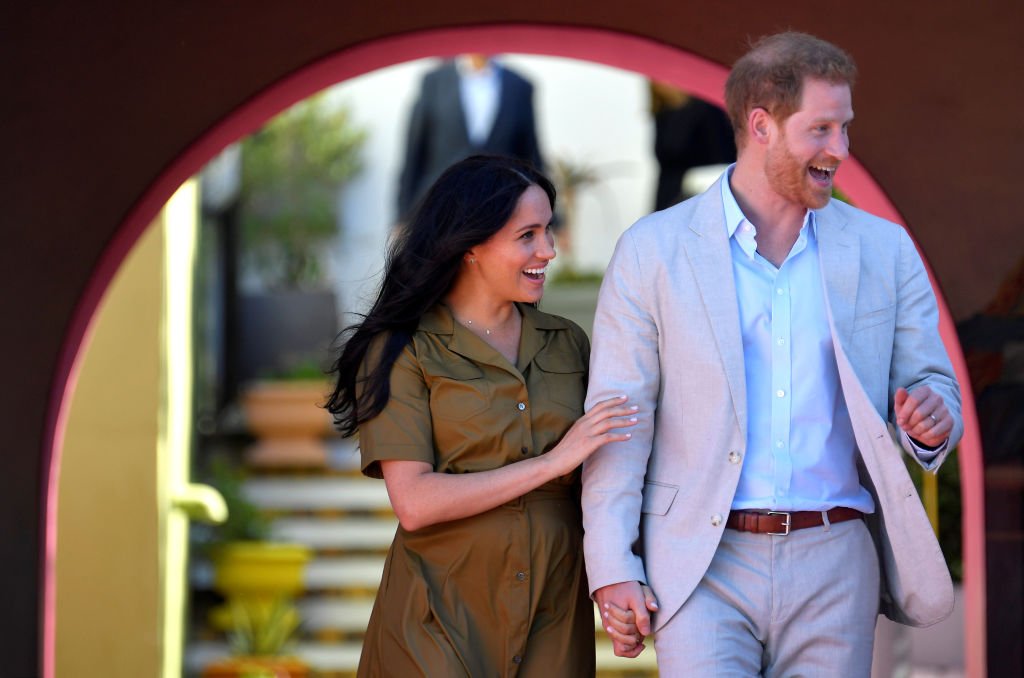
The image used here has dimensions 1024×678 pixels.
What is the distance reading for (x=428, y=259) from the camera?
390 centimetres

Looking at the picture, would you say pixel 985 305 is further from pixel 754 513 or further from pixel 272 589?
pixel 272 589

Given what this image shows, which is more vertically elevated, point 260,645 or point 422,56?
point 422,56

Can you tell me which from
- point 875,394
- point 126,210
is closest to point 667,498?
point 875,394

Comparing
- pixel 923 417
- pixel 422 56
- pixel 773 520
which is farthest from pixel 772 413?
pixel 422 56

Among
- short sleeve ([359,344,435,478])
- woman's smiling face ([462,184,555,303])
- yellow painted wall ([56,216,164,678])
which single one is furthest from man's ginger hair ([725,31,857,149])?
yellow painted wall ([56,216,164,678])

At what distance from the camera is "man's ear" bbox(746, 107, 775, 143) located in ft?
11.7

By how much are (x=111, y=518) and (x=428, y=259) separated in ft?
14.8

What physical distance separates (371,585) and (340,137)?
466 cm

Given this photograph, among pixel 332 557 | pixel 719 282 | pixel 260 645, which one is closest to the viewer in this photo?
pixel 719 282

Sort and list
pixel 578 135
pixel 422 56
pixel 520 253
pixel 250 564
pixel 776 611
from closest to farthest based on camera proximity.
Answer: pixel 776 611 → pixel 520 253 → pixel 422 56 → pixel 250 564 → pixel 578 135

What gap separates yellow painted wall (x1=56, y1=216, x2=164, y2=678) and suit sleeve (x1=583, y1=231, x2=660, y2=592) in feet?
15.6

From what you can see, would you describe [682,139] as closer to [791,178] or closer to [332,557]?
[332,557]

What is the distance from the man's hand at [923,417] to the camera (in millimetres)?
3359

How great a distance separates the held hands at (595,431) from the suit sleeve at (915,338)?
0.59m
